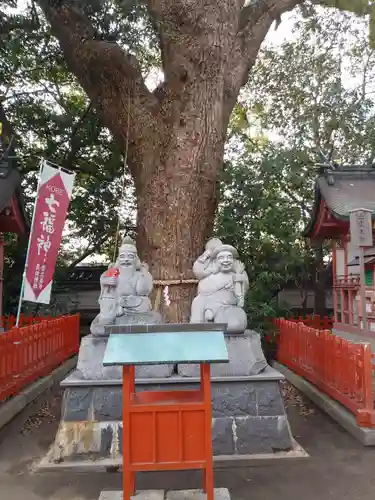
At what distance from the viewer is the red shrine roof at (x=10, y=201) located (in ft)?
31.5

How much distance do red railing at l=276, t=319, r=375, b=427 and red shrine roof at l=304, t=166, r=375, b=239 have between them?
272 cm

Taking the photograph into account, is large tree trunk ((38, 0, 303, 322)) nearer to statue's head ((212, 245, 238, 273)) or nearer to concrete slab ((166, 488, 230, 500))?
statue's head ((212, 245, 238, 273))

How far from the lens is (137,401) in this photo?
333 centimetres

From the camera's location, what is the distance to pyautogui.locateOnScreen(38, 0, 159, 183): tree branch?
736cm

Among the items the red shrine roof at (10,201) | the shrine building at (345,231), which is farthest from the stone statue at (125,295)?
the shrine building at (345,231)

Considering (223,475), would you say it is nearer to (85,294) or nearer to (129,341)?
(129,341)

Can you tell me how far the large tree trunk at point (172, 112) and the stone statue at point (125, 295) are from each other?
1.63 metres

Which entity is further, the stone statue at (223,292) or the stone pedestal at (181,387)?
the stone statue at (223,292)

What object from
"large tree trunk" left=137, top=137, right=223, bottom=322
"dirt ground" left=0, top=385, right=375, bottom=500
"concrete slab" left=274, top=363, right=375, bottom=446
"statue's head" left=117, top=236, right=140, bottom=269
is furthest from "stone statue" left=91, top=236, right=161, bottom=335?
"concrete slab" left=274, top=363, right=375, bottom=446

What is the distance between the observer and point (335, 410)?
18.7 ft

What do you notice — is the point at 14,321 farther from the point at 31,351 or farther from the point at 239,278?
the point at 239,278

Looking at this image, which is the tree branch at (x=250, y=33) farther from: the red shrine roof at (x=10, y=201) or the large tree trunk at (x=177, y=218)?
the red shrine roof at (x=10, y=201)

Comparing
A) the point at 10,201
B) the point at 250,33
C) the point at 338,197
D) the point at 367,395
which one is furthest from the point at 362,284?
the point at 10,201

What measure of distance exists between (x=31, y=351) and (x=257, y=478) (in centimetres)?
454
